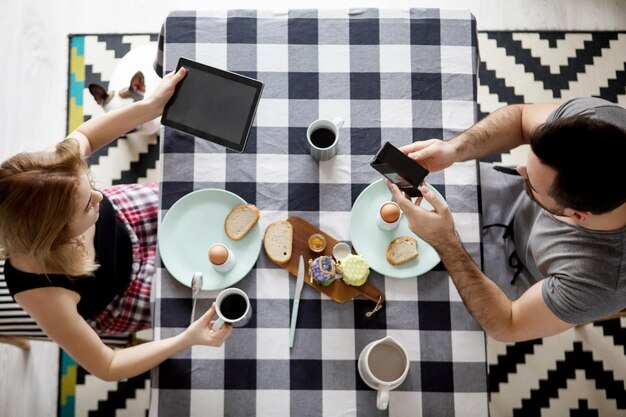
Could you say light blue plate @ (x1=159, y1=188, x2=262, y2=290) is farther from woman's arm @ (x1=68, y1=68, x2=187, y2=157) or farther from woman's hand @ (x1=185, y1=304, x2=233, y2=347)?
woman's arm @ (x1=68, y1=68, x2=187, y2=157)

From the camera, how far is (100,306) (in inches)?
58.1

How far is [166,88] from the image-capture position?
1361 millimetres

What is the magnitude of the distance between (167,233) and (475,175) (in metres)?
0.89

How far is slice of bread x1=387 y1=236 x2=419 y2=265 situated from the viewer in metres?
1.32

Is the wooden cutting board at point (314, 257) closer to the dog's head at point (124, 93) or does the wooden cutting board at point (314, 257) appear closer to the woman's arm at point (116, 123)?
the woman's arm at point (116, 123)

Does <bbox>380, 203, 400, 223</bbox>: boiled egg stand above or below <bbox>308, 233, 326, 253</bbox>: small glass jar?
above

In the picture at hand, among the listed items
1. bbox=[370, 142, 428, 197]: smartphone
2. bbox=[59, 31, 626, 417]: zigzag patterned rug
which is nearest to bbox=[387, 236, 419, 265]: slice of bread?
bbox=[370, 142, 428, 197]: smartphone

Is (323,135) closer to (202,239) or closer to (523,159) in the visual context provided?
(202,239)

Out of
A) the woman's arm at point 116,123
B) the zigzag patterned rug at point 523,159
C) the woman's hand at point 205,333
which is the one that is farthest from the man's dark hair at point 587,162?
the zigzag patterned rug at point 523,159

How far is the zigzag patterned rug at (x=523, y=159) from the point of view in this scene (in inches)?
81.1

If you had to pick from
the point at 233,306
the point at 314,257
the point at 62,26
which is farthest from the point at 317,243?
the point at 62,26

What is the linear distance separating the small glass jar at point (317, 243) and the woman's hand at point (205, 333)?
303 mm

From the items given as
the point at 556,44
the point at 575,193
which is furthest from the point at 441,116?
the point at 556,44

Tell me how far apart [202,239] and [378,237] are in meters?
0.49
